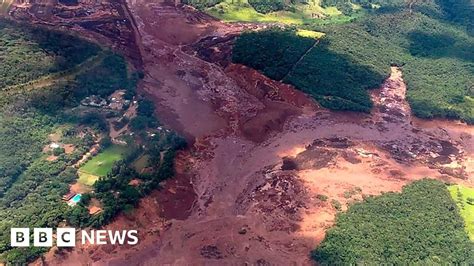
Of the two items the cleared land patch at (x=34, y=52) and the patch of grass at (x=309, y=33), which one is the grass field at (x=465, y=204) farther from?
the cleared land patch at (x=34, y=52)

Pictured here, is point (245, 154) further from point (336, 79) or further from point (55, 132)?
point (55, 132)

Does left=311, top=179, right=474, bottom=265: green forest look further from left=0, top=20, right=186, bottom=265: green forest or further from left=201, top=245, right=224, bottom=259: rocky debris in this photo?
left=0, top=20, right=186, bottom=265: green forest

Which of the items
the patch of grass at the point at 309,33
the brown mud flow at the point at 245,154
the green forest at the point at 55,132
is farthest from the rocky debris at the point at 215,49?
the green forest at the point at 55,132

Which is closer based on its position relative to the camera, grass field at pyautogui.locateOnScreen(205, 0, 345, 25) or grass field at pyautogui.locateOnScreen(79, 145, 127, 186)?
grass field at pyautogui.locateOnScreen(79, 145, 127, 186)

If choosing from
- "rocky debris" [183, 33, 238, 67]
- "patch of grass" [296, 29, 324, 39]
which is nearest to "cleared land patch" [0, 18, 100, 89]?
"rocky debris" [183, 33, 238, 67]

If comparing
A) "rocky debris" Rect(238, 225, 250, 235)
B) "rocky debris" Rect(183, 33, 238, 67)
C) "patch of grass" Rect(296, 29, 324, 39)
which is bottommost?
"rocky debris" Rect(238, 225, 250, 235)
